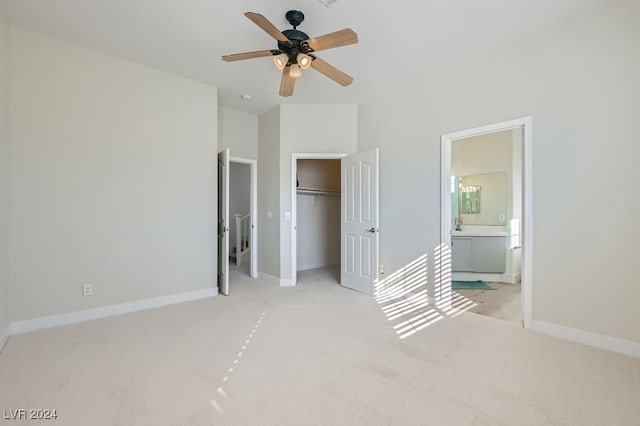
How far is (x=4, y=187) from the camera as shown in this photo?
271cm

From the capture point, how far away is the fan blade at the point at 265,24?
2.04 m

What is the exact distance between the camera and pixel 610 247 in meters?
2.53

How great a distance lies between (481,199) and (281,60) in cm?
454

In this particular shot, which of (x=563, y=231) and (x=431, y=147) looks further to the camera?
(x=431, y=147)

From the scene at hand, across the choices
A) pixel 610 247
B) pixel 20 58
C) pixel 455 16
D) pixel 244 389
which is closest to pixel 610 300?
pixel 610 247

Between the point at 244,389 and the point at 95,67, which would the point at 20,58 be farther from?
the point at 244,389

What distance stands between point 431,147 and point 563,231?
1631 mm

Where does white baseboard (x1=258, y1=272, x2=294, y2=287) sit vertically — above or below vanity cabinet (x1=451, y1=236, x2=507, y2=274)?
below

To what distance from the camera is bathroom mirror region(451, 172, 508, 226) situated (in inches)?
208

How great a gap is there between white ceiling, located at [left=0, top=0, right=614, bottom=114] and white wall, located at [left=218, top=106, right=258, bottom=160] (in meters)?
1.23

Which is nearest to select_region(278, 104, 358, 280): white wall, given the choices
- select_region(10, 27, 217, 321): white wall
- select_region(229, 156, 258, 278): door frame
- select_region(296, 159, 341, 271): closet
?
select_region(229, 156, 258, 278): door frame

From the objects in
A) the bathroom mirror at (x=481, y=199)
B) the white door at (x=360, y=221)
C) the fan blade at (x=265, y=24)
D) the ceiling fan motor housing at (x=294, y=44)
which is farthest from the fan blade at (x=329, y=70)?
the bathroom mirror at (x=481, y=199)

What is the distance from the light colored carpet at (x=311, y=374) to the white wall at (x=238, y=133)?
284cm

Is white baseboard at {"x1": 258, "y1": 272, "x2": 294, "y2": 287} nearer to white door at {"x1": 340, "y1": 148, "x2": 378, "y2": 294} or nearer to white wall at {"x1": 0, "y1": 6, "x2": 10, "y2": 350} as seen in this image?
white door at {"x1": 340, "y1": 148, "x2": 378, "y2": 294}
